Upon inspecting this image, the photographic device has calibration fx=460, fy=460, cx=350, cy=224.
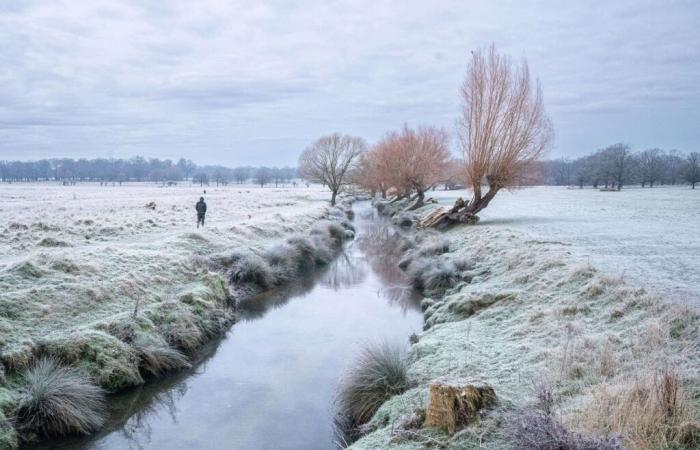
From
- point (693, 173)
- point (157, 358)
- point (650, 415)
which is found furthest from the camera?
point (693, 173)

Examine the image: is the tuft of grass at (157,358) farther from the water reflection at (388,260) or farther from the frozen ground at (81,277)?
the water reflection at (388,260)

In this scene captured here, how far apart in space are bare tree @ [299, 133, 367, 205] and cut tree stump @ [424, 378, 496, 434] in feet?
182

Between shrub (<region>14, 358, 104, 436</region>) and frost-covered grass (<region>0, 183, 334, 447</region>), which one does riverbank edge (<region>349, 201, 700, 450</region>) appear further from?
frost-covered grass (<region>0, 183, 334, 447</region>)

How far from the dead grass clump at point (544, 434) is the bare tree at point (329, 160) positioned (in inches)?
2210

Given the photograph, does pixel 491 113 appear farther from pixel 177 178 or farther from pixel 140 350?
pixel 177 178

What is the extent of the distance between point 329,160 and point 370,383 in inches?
2179

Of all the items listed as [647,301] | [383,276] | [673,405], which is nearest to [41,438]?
[673,405]

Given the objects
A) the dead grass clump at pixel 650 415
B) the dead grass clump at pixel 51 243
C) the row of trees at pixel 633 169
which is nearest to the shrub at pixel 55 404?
the dead grass clump at pixel 650 415

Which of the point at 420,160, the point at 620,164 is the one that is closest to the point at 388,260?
the point at 420,160

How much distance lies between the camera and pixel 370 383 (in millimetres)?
7875

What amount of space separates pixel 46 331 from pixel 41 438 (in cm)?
292

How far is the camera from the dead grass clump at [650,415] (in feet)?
14.1

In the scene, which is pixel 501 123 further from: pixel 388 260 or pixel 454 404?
pixel 454 404

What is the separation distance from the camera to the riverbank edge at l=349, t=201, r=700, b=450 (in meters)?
5.25
